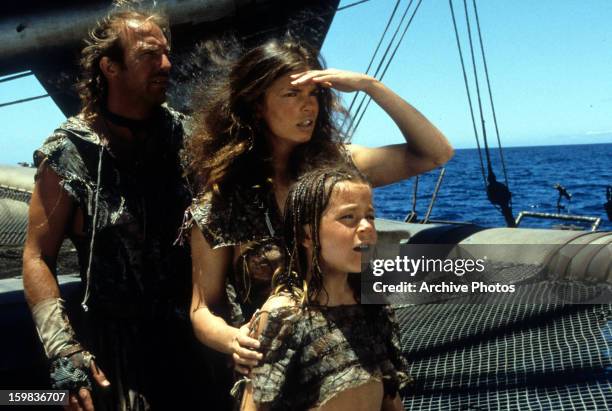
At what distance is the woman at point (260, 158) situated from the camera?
2.24 m

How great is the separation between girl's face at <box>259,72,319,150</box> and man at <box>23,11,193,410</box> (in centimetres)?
51

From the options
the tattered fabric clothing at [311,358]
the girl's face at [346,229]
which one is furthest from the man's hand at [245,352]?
the girl's face at [346,229]

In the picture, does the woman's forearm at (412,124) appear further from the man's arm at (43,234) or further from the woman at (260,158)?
the man's arm at (43,234)

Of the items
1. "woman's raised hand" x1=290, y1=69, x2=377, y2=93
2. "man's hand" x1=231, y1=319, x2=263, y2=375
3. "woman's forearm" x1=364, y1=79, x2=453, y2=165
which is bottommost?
"man's hand" x1=231, y1=319, x2=263, y2=375

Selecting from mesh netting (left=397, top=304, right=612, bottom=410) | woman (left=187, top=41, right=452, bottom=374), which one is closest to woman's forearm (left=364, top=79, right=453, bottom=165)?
woman (left=187, top=41, right=452, bottom=374)

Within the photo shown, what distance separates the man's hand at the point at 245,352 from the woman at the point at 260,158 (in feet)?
0.44

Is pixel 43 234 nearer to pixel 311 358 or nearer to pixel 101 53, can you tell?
pixel 101 53

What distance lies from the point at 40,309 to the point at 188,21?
8.20 feet

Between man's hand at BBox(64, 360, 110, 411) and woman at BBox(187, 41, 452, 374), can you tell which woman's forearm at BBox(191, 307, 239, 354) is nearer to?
woman at BBox(187, 41, 452, 374)

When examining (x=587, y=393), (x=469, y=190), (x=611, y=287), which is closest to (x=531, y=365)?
(x=587, y=393)

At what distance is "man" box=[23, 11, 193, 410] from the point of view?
7.98 ft

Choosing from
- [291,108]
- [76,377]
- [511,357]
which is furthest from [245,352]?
[511,357]

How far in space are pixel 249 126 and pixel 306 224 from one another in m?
0.46

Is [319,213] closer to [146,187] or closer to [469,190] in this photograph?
[146,187]
